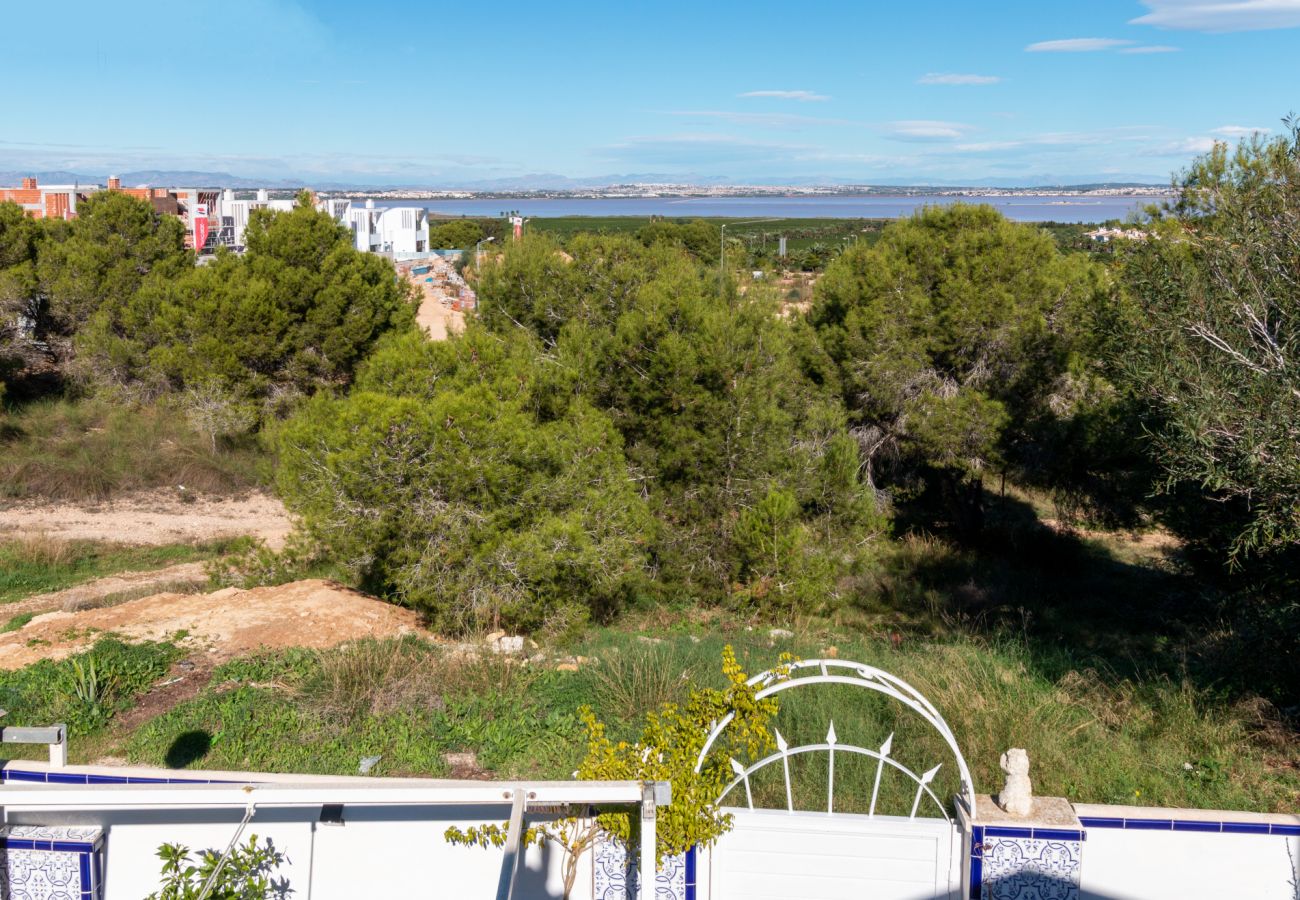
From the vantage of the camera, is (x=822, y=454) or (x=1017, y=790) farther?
(x=822, y=454)

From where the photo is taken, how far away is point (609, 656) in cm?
721

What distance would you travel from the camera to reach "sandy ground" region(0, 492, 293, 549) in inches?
634

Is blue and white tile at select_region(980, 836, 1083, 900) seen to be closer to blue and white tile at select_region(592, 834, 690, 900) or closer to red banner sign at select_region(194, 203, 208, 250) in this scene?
blue and white tile at select_region(592, 834, 690, 900)

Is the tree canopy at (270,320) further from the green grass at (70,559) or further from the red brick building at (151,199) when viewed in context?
the red brick building at (151,199)

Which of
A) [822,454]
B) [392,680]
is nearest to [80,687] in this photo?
[392,680]

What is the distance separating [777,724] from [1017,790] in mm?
2123

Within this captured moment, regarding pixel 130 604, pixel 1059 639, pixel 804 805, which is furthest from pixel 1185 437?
pixel 130 604

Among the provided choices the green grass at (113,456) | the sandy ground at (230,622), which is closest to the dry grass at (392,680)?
the sandy ground at (230,622)

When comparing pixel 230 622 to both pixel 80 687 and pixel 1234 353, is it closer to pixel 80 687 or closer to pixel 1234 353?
pixel 80 687

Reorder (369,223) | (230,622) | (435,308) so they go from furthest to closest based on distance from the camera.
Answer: (369,223)
(435,308)
(230,622)

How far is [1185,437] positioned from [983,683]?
191 cm

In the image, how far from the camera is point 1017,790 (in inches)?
149

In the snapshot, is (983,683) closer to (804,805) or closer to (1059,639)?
(804,805)

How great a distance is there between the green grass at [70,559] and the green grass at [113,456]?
9.56 feet
